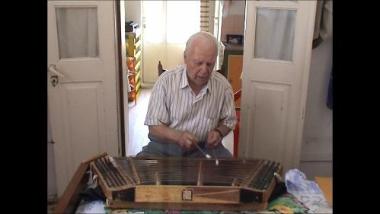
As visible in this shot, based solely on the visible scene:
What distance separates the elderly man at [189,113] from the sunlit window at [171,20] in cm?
5

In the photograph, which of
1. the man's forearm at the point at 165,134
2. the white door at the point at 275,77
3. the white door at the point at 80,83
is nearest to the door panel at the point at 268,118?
the white door at the point at 275,77

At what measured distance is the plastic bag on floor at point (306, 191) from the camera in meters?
0.61

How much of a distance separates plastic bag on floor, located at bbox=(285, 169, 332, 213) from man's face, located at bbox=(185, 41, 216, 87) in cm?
22

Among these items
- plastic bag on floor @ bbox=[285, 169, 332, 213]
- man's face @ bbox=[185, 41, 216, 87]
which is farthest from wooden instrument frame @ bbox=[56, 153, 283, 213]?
man's face @ bbox=[185, 41, 216, 87]

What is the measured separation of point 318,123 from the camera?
24.5 inches

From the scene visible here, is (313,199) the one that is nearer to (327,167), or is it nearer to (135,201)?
(327,167)

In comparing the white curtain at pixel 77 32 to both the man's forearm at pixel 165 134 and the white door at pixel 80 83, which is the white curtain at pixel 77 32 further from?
the man's forearm at pixel 165 134

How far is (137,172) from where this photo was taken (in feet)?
1.96

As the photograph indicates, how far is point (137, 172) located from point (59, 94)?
0.17m

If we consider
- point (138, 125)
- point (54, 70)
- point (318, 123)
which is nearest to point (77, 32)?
point (54, 70)

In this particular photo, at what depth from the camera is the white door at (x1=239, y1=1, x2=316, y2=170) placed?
571mm

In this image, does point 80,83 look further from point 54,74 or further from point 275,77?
point 275,77

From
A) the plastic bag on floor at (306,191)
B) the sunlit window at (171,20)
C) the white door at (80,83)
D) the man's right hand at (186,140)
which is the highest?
the sunlit window at (171,20)
